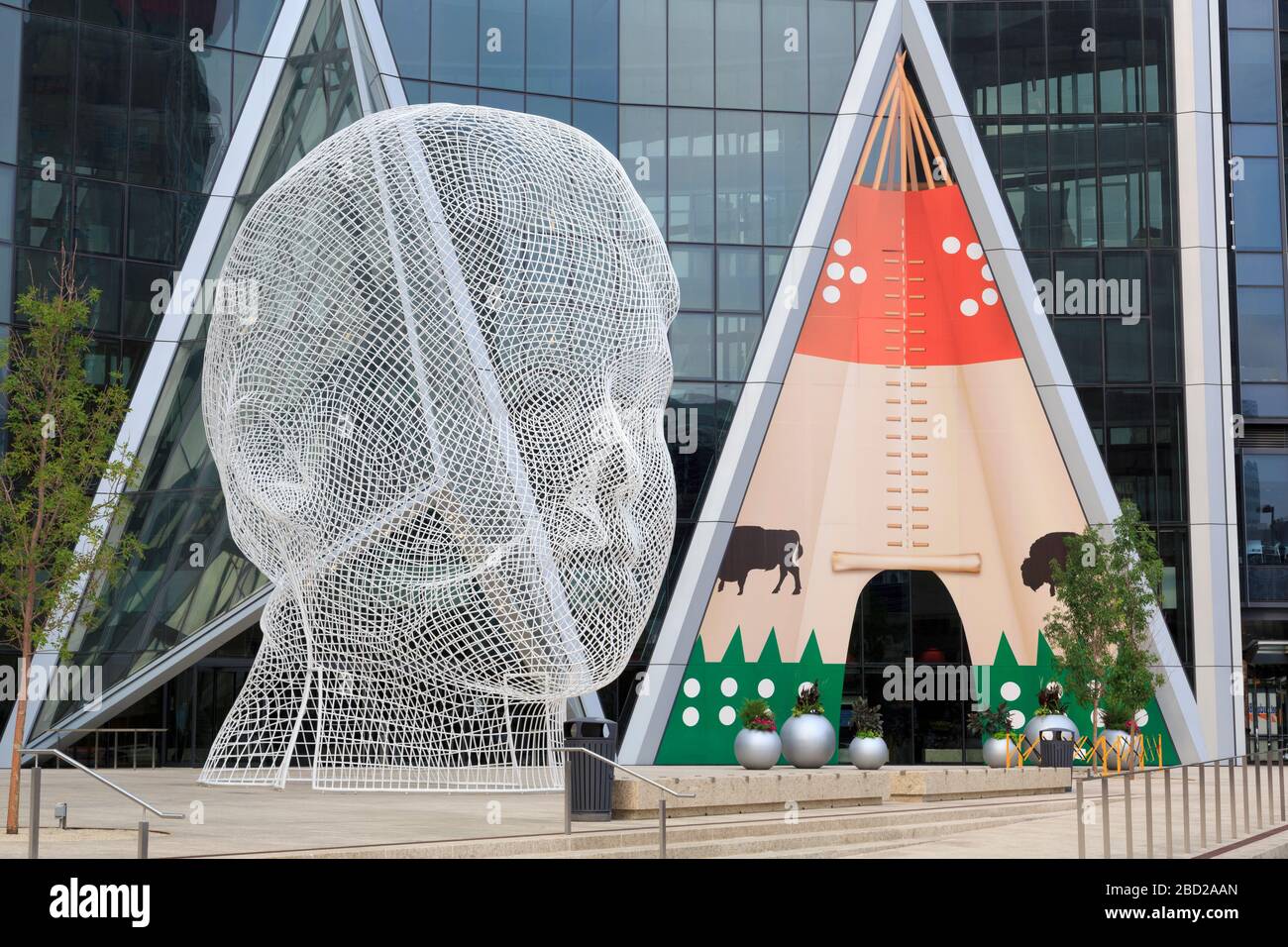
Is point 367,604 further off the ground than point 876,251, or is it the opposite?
point 876,251

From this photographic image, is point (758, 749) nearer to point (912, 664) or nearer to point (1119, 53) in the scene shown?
point (912, 664)

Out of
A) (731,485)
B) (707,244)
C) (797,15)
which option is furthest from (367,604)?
(797,15)

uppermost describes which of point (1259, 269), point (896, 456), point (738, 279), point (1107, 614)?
point (1259, 269)

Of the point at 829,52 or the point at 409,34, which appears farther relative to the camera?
the point at 829,52

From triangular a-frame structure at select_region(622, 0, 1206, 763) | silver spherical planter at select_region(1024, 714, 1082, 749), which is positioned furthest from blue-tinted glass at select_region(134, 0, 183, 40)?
silver spherical planter at select_region(1024, 714, 1082, 749)

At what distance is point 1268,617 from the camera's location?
106ft

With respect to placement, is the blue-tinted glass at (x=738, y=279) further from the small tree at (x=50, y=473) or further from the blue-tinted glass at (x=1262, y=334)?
the small tree at (x=50, y=473)

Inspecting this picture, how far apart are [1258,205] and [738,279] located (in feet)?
37.8

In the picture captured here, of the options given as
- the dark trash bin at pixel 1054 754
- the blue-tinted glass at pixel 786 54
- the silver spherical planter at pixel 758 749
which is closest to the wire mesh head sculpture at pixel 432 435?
the silver spherical planter at pixel 758 749

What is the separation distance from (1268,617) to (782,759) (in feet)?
36.3

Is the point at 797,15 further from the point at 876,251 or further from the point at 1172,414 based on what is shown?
the point at 1172,414

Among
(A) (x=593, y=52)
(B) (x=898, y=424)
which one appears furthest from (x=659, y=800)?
(A) (x=593, y=52)

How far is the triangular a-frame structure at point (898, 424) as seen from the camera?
30.1 meters

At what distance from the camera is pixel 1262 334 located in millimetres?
32719
